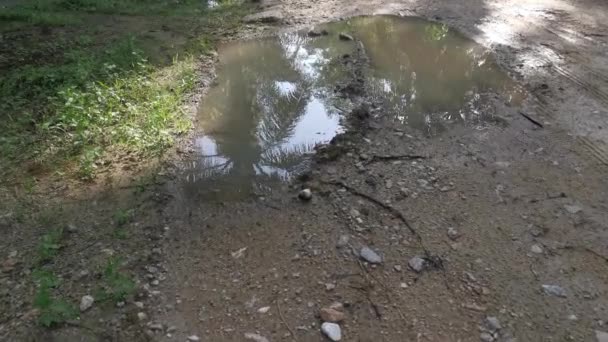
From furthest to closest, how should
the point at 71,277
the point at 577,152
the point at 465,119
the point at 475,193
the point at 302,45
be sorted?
the point at 302,45 → the point at 465,119 → the point at 577,152 → the point at 475,193 → the point at 71,277

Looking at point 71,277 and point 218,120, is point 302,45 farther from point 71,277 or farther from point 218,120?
point 71,277

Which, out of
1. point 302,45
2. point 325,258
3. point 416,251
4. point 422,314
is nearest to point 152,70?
point 302,45

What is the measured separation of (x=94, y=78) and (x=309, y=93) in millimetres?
2631

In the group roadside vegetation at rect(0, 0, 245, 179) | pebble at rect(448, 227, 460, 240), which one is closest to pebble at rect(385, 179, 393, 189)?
pebble at rect(448, 227, 460, 240)

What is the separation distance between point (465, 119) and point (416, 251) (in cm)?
208

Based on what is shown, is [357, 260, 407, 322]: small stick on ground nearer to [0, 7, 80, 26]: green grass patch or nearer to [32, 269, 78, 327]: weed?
[32, 269, 78, 327]: weed

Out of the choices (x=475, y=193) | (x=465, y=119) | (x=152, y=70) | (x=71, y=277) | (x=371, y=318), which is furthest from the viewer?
(x=152, y=70)

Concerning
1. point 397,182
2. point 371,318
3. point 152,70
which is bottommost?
point 371,318

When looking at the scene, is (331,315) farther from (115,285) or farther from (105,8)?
(105,8)

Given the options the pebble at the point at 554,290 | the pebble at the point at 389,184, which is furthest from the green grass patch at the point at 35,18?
the pebble at the point at 554,290

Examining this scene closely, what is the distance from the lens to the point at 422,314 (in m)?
2.73

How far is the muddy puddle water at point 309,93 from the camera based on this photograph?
416 centimetres

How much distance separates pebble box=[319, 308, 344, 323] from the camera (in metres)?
2.71

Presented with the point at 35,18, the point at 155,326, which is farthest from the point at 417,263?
the point at 35,18
